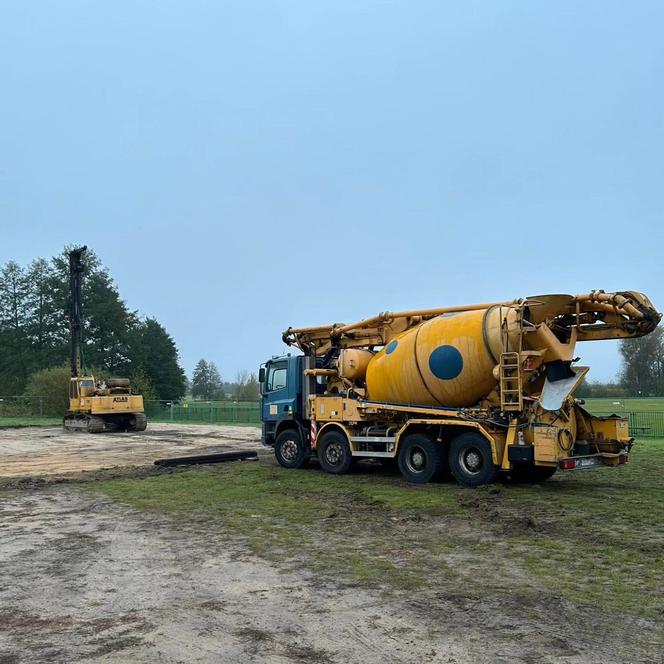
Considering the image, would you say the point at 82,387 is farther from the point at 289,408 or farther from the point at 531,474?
the point at 531,474

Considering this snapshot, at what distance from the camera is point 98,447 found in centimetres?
2580

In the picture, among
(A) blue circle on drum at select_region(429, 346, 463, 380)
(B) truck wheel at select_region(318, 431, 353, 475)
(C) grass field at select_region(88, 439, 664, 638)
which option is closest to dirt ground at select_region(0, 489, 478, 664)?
(C) grass field at select_region(88, 439, 664, 638)

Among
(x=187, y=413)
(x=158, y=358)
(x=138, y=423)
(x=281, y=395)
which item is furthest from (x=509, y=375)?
(x=158, y=358)

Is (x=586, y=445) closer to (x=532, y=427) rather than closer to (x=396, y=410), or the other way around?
(x=532, y=427)

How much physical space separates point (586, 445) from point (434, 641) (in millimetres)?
8263

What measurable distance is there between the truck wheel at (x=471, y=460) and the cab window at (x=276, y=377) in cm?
546

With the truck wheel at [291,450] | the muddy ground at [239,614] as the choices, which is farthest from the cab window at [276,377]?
the muddy ground at [239,614]

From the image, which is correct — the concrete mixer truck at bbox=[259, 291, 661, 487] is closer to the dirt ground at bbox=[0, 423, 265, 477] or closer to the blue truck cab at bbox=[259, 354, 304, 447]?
the blue truck cab at bbox=[259, 354, 304, 447]

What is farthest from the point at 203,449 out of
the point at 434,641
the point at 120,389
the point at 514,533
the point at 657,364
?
the point at 657,364

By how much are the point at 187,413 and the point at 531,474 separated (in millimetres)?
34213

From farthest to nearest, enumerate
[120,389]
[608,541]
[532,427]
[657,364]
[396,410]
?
[657,364] → [120,389] → [396,410] → [532,427] → [608,541]

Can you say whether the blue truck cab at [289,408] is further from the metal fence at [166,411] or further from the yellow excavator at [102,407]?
the metal fence at [166,411]

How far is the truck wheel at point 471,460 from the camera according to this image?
12477 mm

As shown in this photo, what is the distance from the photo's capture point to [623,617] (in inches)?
224
